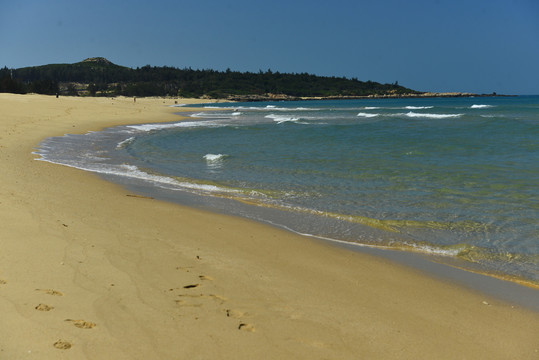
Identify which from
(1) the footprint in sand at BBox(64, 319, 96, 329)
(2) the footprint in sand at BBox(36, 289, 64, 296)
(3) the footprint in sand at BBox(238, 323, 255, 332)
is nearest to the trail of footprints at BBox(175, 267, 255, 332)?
(3) the footprint in sand at BBox(238, 323, 255, 332)

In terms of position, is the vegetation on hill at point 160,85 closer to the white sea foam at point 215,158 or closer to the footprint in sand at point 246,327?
the white sea foam at point 215,158

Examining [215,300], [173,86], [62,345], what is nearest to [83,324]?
[62,345]

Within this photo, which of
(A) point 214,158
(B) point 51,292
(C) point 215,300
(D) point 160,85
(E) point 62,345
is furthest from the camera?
(D) point 160,85

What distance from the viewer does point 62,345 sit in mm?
3141

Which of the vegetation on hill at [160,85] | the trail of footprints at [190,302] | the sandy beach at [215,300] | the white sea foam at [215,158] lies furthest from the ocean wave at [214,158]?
the vegetation on hill at [160,85]

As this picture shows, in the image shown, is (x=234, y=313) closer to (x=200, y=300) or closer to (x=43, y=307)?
(x=200, y=300)

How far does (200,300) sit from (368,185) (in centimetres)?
821

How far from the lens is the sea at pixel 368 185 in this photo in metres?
7.29

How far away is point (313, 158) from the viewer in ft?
56.2

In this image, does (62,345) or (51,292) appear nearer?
(62,345)

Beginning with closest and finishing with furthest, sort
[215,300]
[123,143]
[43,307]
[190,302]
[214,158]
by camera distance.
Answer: [43,307], [190,302], [215,300], [214,158], [123,143]

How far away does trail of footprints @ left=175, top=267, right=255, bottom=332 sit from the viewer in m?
3.92

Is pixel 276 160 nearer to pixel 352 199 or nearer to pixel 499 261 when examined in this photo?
pixel 352 199

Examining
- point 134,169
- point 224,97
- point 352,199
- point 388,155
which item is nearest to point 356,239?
point 352,199
